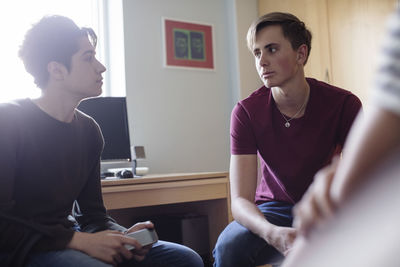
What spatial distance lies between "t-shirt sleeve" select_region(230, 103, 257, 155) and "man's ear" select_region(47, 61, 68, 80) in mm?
631

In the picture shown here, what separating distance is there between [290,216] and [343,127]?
14.3 inches

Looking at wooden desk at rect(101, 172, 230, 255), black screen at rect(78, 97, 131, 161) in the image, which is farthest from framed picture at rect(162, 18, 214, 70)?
wooden desk at rect(101, 172, 230, 255)

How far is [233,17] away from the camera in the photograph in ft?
10.6

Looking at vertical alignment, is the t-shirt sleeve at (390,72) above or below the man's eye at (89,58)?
below

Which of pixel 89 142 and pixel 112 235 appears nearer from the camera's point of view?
pixel 112 235

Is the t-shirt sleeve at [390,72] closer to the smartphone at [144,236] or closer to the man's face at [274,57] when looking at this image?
the smartphone at [144,236]

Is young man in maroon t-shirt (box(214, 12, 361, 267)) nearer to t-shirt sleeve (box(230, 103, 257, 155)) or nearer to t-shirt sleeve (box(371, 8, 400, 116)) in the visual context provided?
t-shirt sleeve (box(230, 103, 257, 155))

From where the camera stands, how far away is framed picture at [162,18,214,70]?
9.85 feet

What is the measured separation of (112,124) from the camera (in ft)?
7.55

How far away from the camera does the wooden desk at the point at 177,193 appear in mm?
1964

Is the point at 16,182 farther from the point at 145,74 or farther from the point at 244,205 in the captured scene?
the point at 145,74

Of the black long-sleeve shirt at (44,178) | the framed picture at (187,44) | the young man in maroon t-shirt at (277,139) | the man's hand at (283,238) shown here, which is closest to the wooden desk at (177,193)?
the black long-sleeve shirt at (44,178)

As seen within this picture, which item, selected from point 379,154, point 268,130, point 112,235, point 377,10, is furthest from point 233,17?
point 379,154

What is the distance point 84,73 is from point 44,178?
41 cm
